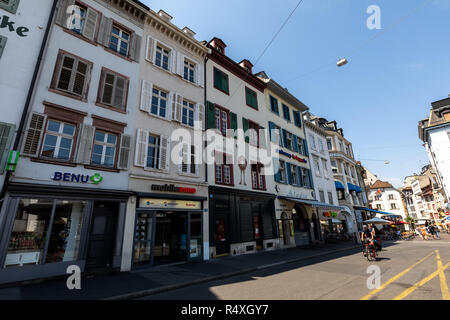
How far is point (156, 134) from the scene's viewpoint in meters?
11.8

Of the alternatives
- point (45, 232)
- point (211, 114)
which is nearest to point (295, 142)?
point (211, 114)

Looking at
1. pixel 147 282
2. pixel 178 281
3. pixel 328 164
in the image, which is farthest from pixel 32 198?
pixel 328 164

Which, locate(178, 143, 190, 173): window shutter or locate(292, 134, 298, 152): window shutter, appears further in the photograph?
locate(292, 134, 298, 152): window shutter

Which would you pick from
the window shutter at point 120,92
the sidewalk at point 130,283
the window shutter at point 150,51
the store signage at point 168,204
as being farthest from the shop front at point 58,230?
the window shutter at point 150,51

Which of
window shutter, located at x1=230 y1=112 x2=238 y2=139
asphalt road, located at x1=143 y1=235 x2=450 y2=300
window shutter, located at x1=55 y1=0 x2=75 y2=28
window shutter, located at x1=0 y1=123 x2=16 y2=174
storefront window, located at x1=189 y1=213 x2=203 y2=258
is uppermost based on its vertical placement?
window shutter, located at x1=55 y1=0 x2=75 y2=28

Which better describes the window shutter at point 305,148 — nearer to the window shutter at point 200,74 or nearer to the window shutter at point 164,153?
the window shutter at point 200,74

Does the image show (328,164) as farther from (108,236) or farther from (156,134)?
(108,236)

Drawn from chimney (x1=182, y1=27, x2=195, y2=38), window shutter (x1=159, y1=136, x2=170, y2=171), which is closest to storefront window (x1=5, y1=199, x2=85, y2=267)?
window shutter (x1=159, y1=136, x2=170, y2=171)

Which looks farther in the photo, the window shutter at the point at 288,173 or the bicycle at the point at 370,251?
the window shutter at the point at 288,173

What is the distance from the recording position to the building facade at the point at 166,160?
1037cm

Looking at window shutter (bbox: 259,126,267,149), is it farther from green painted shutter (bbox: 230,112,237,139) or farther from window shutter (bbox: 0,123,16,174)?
window shutter (bbox: 0,123,16,174)

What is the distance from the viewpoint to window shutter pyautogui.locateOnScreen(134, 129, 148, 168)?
10.7 m

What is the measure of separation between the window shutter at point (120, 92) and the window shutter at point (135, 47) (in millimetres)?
1715

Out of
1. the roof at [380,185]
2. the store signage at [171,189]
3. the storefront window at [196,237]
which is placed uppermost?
the roof at [380,185]
